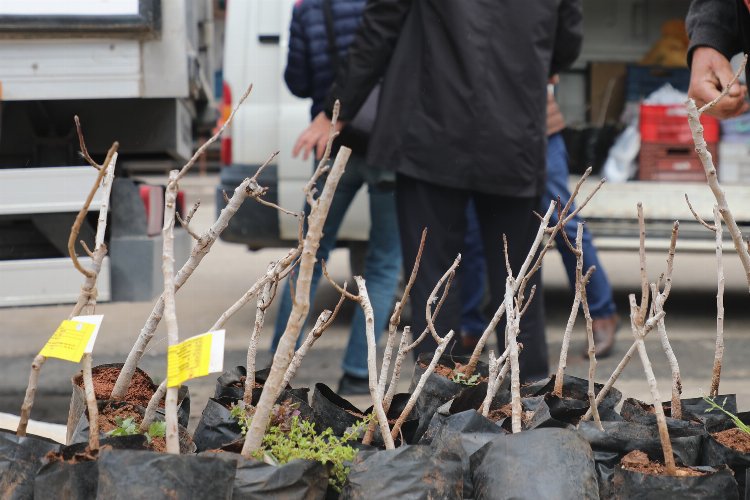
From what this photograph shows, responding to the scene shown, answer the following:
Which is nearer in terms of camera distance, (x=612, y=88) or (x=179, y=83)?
(x=179, y=83)

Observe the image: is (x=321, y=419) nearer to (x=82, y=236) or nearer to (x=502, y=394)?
(x=502, y=394)

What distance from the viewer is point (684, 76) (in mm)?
7414

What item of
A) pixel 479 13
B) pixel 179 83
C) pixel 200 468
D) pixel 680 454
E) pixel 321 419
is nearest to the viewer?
pixel 200 468

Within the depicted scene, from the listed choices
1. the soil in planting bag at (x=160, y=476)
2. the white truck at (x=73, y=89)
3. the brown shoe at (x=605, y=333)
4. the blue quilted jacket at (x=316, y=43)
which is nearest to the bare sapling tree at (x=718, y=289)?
the soil in planting bag at (x=160, y=476)

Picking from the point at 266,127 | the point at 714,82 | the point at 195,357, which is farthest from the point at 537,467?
the point at 266,127

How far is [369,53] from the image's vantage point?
3.36 metres

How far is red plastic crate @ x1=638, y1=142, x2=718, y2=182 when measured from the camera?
6.36 meters

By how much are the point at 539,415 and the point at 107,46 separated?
2.10 metres

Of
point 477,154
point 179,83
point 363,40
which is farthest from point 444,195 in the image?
point 179,83

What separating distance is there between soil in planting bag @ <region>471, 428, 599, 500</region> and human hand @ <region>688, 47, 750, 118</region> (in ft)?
3.99

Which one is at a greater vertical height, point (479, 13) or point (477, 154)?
point (479, 13)

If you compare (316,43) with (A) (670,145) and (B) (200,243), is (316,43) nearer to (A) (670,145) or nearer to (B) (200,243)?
(B) (200,243)

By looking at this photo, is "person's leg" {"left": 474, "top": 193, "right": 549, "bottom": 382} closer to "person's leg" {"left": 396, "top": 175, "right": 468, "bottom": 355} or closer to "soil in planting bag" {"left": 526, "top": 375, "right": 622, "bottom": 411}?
"person's leg" {"left": 396, "top": 175, "right": 468, "bottom": 355}

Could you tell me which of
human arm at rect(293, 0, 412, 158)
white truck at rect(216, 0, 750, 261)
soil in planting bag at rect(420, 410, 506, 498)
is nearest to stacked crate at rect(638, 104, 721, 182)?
white truck at rect(216, 0, 750, 261)
